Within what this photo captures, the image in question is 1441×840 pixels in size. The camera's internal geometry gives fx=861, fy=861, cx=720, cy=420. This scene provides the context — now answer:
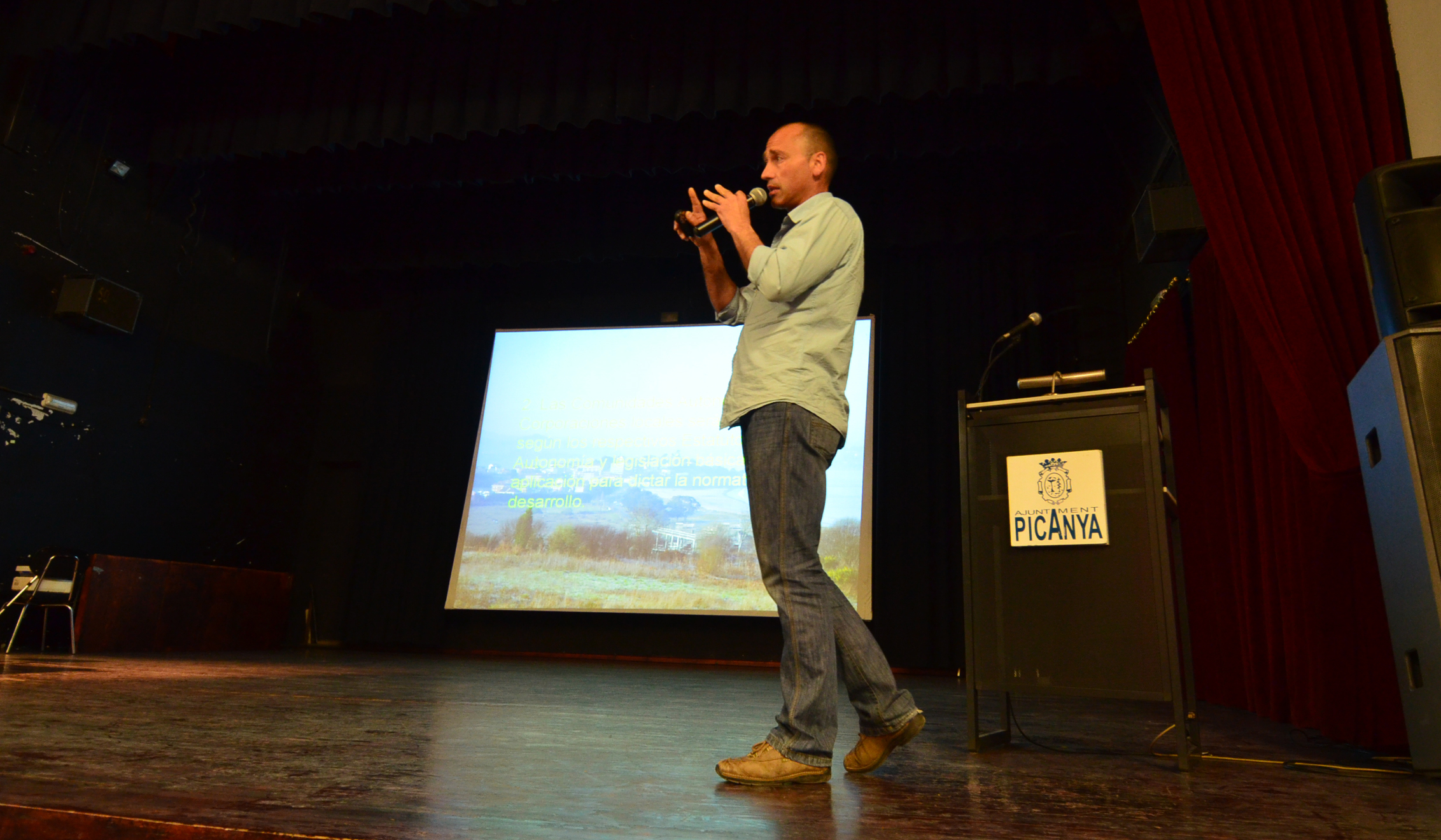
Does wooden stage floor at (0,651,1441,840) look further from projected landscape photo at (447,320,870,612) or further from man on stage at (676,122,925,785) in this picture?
projected landscape photo at (447,320,870,612)

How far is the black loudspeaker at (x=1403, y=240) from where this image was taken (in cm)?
156

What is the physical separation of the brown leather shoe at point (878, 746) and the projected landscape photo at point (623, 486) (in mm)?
3577

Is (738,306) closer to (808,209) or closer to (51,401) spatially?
(808,209)

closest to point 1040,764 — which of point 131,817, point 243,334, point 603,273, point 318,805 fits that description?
point 318,805

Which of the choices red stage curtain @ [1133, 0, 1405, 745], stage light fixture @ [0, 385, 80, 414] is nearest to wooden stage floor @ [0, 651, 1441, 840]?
red stage curtain @ [1133, 0, 1405, 745]

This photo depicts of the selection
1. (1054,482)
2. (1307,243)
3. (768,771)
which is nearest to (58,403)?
(768,771)

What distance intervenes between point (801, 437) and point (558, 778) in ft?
2.26

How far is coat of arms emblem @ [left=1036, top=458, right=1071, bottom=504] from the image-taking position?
1.99 metres

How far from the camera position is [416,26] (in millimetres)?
4414

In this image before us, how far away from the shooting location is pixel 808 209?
164cm

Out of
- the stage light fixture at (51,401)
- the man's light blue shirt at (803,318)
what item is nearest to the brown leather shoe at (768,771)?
the man's light blue shirt at (803,318)

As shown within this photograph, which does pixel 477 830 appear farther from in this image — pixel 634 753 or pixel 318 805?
pixel 634 753

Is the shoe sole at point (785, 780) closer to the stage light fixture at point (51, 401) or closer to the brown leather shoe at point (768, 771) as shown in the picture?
the brown leather shoe at point (768, 771)

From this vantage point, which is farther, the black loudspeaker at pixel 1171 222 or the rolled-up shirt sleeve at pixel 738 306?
the black loudspeaker at pixel 1171 222
